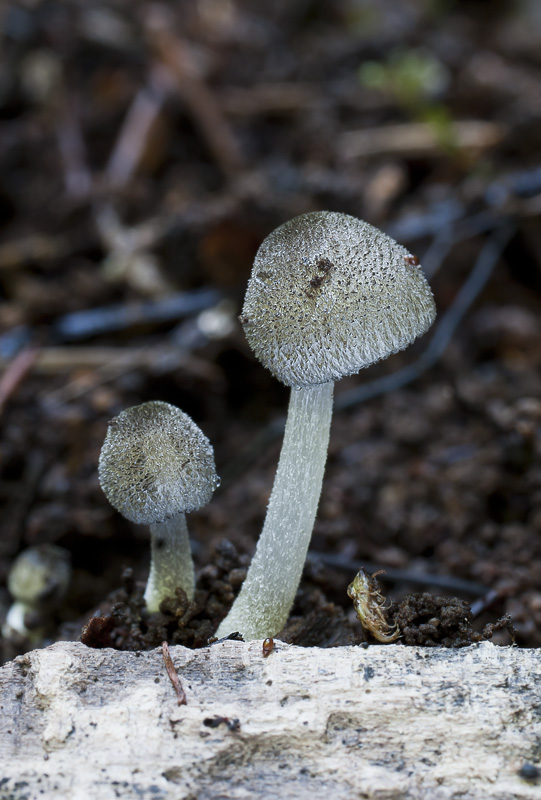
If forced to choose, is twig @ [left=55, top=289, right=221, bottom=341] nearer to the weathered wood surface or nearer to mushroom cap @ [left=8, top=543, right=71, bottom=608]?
mushroom cap @ [left=8, top=543, right=71, bottom=608]

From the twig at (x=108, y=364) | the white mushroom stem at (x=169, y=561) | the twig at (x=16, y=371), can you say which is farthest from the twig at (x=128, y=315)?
the white mushroom stem at (x=169, y=561)

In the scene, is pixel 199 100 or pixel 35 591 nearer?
pixel 35 591

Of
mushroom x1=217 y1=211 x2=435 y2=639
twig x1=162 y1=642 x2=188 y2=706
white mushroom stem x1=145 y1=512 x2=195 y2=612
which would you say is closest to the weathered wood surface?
twig x1=162 y1=642 x2=188 y2=706

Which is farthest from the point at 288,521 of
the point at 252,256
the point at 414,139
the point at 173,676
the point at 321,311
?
the point at 414,139

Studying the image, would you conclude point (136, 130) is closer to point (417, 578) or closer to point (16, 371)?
point (16, 371)

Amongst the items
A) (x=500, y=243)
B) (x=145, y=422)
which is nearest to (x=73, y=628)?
(x=145, y=422)

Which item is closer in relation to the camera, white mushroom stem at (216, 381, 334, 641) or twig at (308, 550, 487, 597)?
white mushroom stem at (216, 381, 334, 641)

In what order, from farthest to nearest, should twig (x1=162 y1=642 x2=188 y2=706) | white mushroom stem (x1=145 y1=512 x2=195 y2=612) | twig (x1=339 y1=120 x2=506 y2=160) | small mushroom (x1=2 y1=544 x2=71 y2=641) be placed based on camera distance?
twig (x1=339 y1=120 x2=506 y2=160) < small mushroom (x1=2 y1=544 x2=71 y2=641) < white mushroom stem (x1=145 y1=512 x2=195 y2=612) < twig (x1=162 y1=642 x2=188 y2=706)
